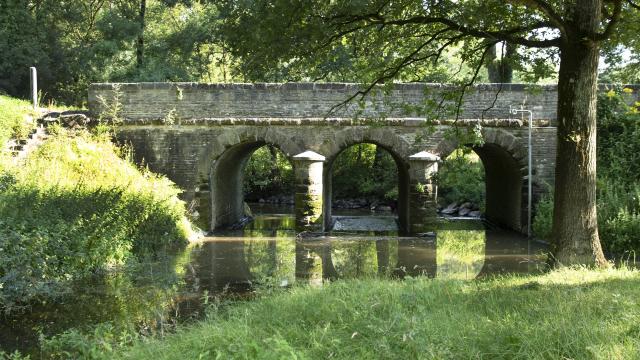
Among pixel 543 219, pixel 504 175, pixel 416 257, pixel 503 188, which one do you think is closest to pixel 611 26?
pixel 416 257

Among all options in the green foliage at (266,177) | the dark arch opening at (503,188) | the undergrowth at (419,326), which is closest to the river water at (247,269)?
the dark arch opening at (503,188)

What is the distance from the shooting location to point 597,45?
676 centimetres

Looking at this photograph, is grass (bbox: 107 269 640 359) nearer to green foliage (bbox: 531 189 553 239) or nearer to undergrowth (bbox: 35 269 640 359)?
undergrowth (bbox: 35 269 640 359)

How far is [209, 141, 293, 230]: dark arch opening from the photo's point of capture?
1528 cm

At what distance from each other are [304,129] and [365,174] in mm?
12348

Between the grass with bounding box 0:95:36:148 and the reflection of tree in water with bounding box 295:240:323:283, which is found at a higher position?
the grass with bounding box 0:95:36:148

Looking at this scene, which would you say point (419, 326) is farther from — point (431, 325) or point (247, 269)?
point (247, 269)

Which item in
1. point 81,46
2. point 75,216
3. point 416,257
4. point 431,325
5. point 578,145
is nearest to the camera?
point 431,325

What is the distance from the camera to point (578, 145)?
6.89m

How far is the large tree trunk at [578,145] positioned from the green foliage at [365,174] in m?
A: 17.7

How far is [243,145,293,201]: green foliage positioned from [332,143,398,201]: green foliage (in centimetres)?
247

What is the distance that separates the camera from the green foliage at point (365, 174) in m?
25.8

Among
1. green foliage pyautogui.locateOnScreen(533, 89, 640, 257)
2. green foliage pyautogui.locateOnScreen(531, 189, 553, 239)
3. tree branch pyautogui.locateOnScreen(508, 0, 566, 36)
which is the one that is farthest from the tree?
green foliage pyautogui.locateOnScreen(531, 189, 553, 239)

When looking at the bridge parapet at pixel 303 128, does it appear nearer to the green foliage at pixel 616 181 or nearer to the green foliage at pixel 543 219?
the green foliage at pixel 543 219
